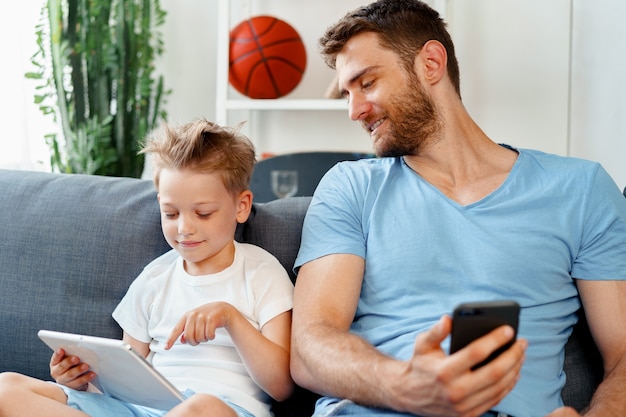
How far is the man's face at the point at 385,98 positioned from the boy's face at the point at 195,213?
31 centimetres

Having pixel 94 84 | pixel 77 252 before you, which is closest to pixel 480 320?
pixel 77 252

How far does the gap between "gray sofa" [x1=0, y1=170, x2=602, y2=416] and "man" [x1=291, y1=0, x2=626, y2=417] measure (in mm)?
141

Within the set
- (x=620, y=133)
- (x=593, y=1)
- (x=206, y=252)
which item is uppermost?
(x=593, y=1)

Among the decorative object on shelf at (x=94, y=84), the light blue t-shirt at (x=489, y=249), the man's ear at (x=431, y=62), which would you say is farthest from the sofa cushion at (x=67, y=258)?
the decorative object on shelf at (x=94, y=84)

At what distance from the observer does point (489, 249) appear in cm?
138

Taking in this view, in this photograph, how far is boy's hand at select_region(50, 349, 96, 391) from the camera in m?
1.34

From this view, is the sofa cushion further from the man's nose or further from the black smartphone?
the black smartphone

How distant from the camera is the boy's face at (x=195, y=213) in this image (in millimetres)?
1459

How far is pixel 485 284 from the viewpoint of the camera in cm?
135

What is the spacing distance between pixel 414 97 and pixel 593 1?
1.78 metres

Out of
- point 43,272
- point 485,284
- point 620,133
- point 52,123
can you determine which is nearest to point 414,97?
point 485,284

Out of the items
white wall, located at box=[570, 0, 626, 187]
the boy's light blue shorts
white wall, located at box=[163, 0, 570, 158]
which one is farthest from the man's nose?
white wall, located at box=[163, 0, 570, 158]

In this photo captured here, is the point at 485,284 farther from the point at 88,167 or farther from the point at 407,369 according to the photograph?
the point at 88,167

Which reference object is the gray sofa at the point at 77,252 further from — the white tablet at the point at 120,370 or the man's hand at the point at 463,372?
the man's hand at the point at 463,372
